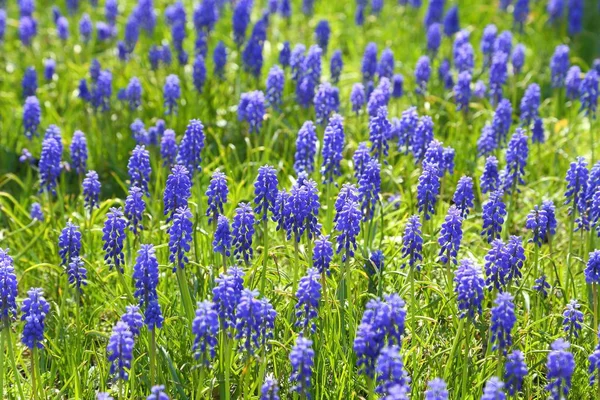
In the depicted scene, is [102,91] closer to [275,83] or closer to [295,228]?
[275,83]

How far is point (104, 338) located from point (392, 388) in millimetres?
2562

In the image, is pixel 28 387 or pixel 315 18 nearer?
pixel 28 387

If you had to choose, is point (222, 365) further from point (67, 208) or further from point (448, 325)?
point (67, 208)

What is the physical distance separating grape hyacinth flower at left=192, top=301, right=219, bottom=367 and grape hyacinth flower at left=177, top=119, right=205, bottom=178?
210cm

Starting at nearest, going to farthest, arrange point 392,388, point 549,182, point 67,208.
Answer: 1. point 392,388
2. point 67,208
3. point 549,182

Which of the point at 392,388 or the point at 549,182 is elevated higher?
the point at 549,182

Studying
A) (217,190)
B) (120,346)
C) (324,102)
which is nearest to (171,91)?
(324,102)

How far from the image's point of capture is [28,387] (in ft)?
19.9

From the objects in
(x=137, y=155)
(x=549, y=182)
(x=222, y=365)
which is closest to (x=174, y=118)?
(x=137, y=155)

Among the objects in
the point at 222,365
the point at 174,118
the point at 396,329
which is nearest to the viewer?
the point at 396,329

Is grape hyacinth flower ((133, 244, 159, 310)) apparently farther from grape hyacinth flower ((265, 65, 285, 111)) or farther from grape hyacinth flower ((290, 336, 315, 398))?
grape hyacinth flower ((265, 65, 285, 111))

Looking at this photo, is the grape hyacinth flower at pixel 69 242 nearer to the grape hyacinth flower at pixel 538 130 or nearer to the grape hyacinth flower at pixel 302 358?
the grape hyacinth flower at pixel 302 358

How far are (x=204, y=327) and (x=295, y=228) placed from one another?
1202mm

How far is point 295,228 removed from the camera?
232 inches
